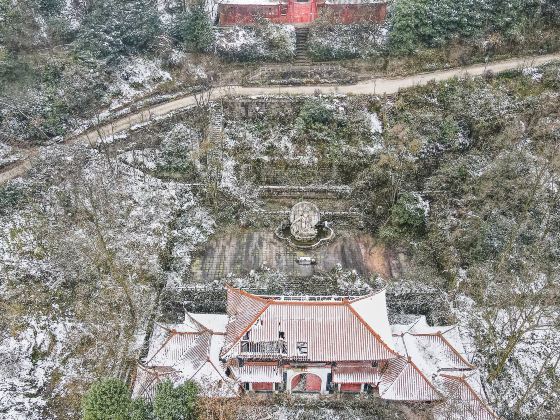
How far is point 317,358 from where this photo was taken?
27.8 meters

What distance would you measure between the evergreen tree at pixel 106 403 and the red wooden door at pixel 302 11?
37792mm

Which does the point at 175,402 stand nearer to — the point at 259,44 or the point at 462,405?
the point at 462,405

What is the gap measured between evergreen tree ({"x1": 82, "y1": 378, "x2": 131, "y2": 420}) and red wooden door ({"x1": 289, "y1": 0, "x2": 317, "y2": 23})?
124 ft

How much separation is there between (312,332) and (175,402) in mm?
8032

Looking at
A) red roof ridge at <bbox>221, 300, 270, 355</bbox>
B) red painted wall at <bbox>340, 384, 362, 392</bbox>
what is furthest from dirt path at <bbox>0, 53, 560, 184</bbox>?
red painted wall at <bbox>340, 384, 362, 392</bbox>

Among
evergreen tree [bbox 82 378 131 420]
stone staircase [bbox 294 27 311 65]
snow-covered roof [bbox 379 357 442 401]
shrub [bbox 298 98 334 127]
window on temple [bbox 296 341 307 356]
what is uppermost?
stone staircase [bbox 294 27 311 65]

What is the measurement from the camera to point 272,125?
150ft

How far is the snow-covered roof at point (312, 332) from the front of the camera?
91.8 feet

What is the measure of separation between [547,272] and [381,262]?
459 inches

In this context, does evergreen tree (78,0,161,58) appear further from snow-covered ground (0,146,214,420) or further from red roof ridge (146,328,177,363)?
red roof ridge (146,328,177,363)

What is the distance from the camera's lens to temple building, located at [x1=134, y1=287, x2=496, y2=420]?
28.0m

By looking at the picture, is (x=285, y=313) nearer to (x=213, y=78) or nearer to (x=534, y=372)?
(x=534, y=372)

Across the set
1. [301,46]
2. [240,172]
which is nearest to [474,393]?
[240,172]

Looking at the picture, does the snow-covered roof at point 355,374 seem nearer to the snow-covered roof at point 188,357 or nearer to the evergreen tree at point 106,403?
the snow-covered roof at point 188,357
